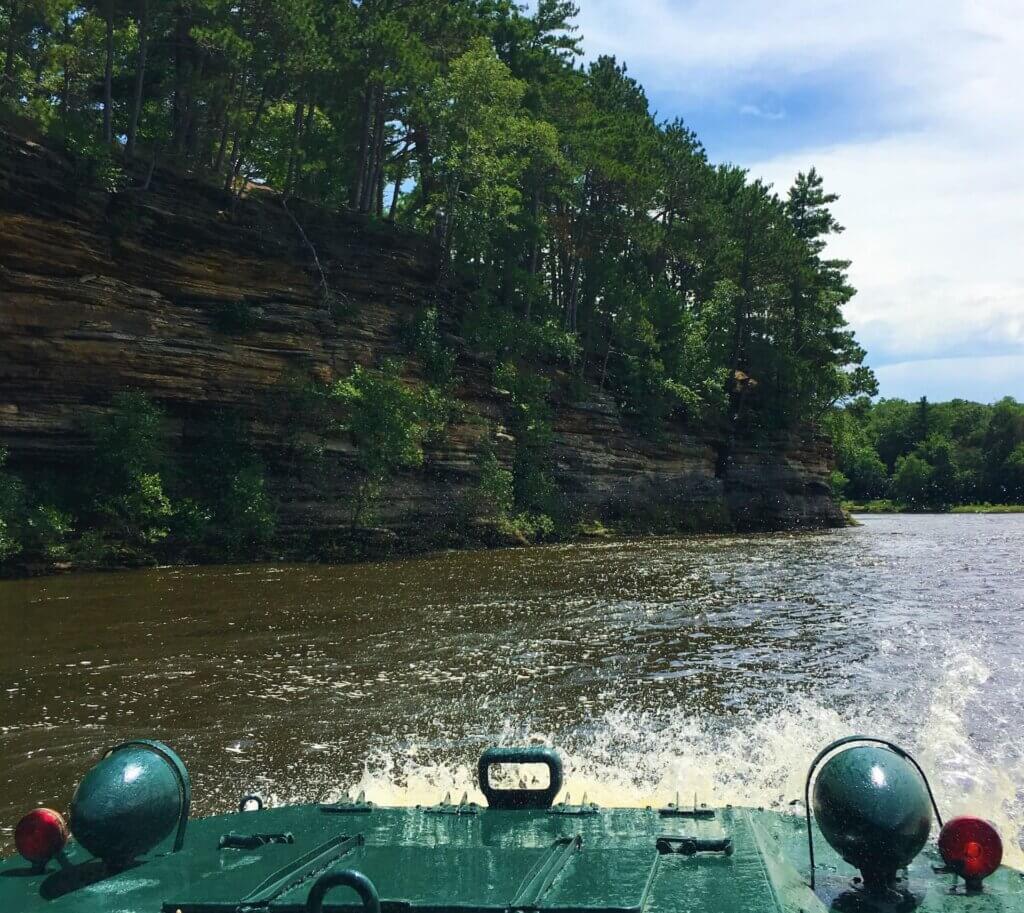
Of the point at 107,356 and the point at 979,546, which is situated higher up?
the point at 107,356

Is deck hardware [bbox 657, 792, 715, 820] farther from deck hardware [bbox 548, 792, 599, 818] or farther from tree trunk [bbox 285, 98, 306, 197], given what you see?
tree trunk [bbox 285, 98, 306, 197]

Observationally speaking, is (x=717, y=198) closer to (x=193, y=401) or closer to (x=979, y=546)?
(x=979, y=546)

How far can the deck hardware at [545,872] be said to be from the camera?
3180 mm

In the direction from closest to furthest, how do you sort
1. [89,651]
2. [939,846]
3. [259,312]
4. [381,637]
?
[939,846] < [89,651] < [381,637] < [259,312]

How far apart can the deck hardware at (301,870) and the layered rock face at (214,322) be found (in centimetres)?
2124

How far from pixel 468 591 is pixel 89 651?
7897 mm

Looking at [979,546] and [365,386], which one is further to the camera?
[979,546]

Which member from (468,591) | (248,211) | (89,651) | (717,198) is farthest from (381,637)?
(717,198)

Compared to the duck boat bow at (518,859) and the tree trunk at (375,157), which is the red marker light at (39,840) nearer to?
the duck boat bow at (518,859)

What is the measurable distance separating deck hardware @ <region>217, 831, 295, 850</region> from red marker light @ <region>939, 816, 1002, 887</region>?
2.92 metres

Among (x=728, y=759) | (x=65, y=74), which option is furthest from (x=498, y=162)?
(x=728, y=759)

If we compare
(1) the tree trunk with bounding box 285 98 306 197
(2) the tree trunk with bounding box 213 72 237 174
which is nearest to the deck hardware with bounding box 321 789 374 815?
(2) the tree trunk with bounding box 213 72 237 174

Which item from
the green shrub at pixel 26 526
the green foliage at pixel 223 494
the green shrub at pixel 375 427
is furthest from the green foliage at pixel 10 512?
the green shrub at pixel 375 427

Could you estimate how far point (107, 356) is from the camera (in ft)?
75.0
